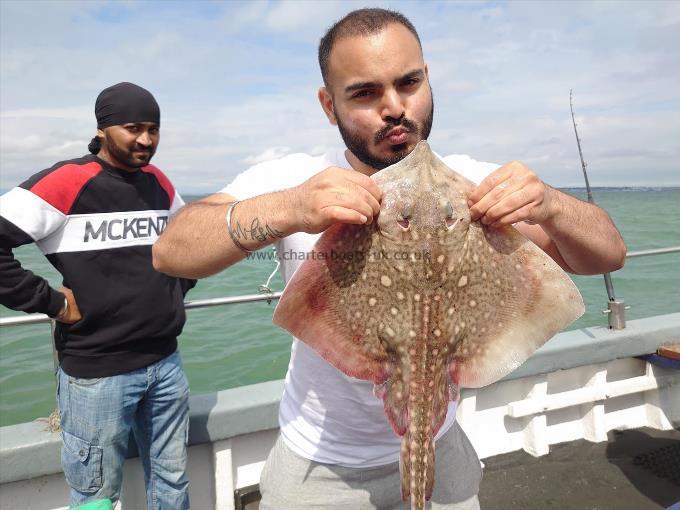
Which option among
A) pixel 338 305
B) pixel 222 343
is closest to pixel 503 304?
pixel 338 305

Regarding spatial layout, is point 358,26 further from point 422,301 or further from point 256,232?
point 422,301

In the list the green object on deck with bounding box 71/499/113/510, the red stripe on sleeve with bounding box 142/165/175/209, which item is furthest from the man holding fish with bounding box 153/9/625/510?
the red stripe on sleeve with bounding box 142/165/175/209

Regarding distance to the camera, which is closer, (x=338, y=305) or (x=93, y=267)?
(x=338, y=305)

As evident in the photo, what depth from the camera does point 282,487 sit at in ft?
7.06

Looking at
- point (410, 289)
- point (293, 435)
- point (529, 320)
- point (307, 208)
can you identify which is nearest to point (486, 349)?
point (529, 320)

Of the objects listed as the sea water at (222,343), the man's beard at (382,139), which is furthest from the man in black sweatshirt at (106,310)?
the sea water at (222,343)

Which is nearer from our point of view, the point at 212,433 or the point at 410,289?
the point at 410,289

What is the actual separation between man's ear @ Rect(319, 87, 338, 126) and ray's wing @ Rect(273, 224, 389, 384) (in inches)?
30.4

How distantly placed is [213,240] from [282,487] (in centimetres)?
112

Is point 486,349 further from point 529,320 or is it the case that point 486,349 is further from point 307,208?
point 307,208

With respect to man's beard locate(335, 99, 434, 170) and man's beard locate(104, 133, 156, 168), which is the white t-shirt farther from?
man's beard locate(104, 133, 156, 168)

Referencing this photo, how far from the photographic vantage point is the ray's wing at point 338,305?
1657 millimetres

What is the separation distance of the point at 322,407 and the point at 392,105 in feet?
4.16

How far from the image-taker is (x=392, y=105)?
77.4 inches
